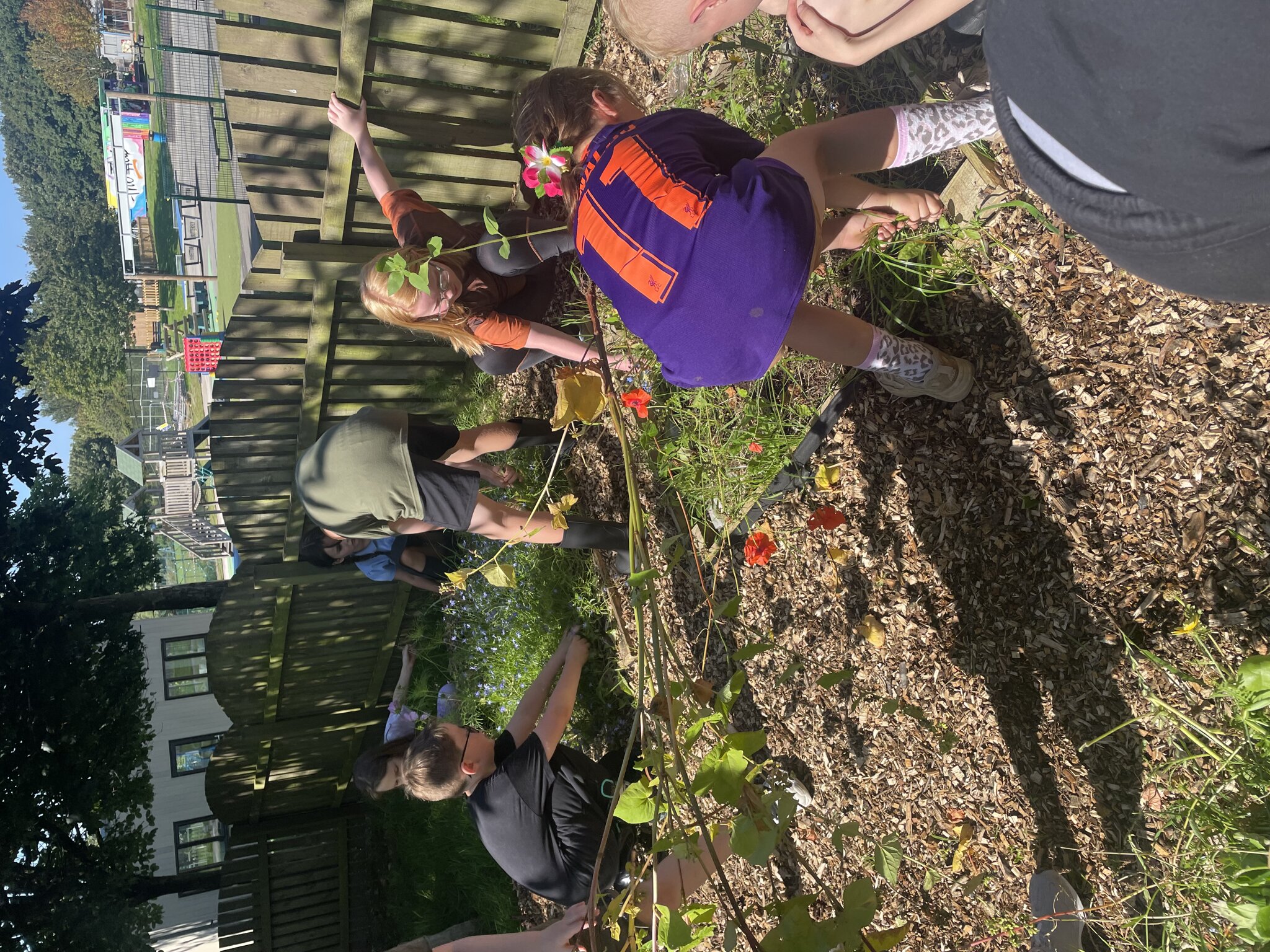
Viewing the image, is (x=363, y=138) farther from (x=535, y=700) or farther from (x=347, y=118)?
(x=535, y=700)

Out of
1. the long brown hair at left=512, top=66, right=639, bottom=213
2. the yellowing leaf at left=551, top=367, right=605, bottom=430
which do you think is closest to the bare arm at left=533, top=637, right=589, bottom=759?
the yellowing leaf at left=551, top=367, right=605, bottom=430

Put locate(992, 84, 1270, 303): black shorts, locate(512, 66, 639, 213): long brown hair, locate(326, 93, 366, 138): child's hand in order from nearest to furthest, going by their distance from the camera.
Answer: locate(992, 84, 1270, 303): black shorts, locate(512, 66, 639, 213): long brown hair, locate(326, 93, 366, 138): child's hand

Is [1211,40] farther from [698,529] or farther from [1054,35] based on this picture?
[698,529]

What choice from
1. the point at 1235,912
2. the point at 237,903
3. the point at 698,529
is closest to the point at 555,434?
the point at 698,529

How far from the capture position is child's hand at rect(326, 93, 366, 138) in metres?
3.43

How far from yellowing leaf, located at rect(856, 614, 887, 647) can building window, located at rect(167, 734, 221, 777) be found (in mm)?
14335

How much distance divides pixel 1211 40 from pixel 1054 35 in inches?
6.5

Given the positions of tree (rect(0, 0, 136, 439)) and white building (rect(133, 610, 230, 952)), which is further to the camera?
tree (rect(0, 0, 136, 439))

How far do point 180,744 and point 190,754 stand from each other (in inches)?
12.6

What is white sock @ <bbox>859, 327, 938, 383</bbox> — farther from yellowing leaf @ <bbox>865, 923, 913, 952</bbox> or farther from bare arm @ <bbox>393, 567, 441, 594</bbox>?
bare arm @ <bbox>393, 567, 441, 594</bbox>

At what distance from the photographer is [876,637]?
2.58m

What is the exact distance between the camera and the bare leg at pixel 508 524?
131 inches

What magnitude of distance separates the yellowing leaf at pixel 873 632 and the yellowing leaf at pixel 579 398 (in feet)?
4.09

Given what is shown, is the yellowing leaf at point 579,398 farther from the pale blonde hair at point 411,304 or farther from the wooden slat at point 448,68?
the wooden slat at point 448,68
